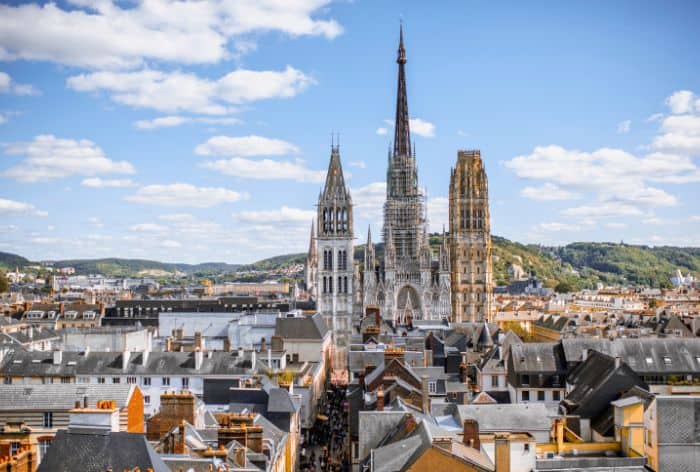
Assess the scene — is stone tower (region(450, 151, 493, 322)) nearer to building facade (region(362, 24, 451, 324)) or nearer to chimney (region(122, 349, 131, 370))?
building facade (region(362, 24, 451, 324))

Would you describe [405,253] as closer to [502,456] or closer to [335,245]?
[335,245]

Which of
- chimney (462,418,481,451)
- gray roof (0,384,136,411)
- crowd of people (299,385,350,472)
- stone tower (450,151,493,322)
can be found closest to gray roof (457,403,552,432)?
chimney (462,418,481,451)

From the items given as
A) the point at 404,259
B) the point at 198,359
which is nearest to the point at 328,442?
the point at 198,359

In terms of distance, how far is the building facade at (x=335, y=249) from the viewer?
129 m

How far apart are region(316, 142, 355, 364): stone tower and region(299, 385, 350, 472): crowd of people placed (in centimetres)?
4344

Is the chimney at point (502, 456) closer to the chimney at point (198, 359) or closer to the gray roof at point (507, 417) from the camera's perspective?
the gray roof at point (507, 417)

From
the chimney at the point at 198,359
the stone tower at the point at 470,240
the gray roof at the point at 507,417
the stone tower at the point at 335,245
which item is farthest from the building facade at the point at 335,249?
the gray roof at the point at 507,417

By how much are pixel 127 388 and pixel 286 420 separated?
14.1 meters

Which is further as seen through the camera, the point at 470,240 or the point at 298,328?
the point at 470,240

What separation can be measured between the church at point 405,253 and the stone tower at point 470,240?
17 centimetres

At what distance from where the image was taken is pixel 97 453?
22.7 meters

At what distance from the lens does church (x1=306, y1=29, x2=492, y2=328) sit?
131m

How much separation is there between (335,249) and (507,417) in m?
87.4

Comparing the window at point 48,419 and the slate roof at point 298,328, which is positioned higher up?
the slate roof at point 298,328
